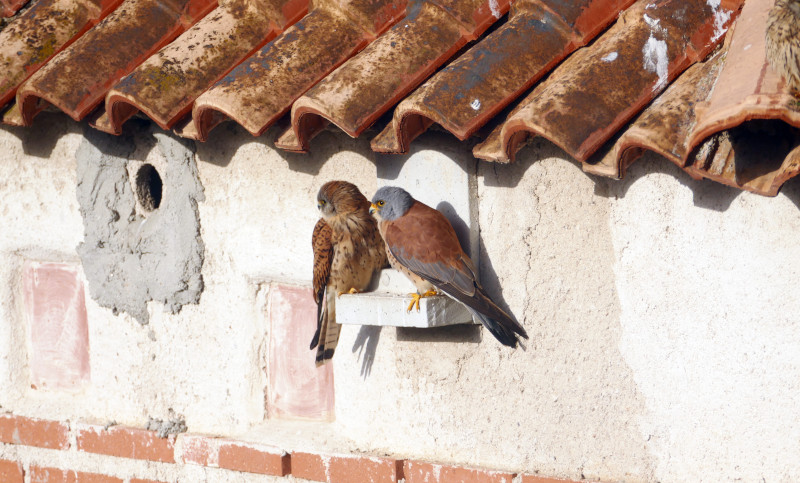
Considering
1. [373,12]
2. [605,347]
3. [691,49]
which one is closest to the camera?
[691,49]

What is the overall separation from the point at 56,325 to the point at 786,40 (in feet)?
9.65

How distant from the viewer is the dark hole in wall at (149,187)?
3.50m

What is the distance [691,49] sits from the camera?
2426 millimetres

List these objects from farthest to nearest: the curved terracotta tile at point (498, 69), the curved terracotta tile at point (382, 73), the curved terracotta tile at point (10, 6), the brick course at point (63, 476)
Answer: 1. the curved terracotta tile at point (10, 6)
2. the brick course at point (63, 476)
3. the curved terracotta tile at point (382, 73)
4. the curved terracotta tile at point (498, 69)

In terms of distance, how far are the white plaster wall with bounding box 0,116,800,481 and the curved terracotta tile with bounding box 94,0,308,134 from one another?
11.4 inches

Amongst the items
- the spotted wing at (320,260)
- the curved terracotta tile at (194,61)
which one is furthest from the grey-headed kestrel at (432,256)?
the curved terracotta tile at (194,61)

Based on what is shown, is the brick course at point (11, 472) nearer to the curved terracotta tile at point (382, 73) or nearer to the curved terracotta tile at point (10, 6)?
the curved terracotta tile at point (10, 6)

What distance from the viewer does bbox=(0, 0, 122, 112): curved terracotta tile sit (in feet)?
11.2

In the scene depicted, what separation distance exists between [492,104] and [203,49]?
114cm

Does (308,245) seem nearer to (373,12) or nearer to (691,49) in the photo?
(373,12)

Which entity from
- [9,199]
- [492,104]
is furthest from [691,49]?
[9,199]

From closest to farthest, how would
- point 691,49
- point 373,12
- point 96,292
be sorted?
point 691,49, point 373,12, point 96,292

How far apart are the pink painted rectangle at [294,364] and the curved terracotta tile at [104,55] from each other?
3.02 feet

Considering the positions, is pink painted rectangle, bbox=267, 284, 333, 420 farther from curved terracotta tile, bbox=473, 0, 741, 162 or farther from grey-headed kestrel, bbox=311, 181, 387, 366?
curved terracotta tile, bbox=473, 0, 741, 162
